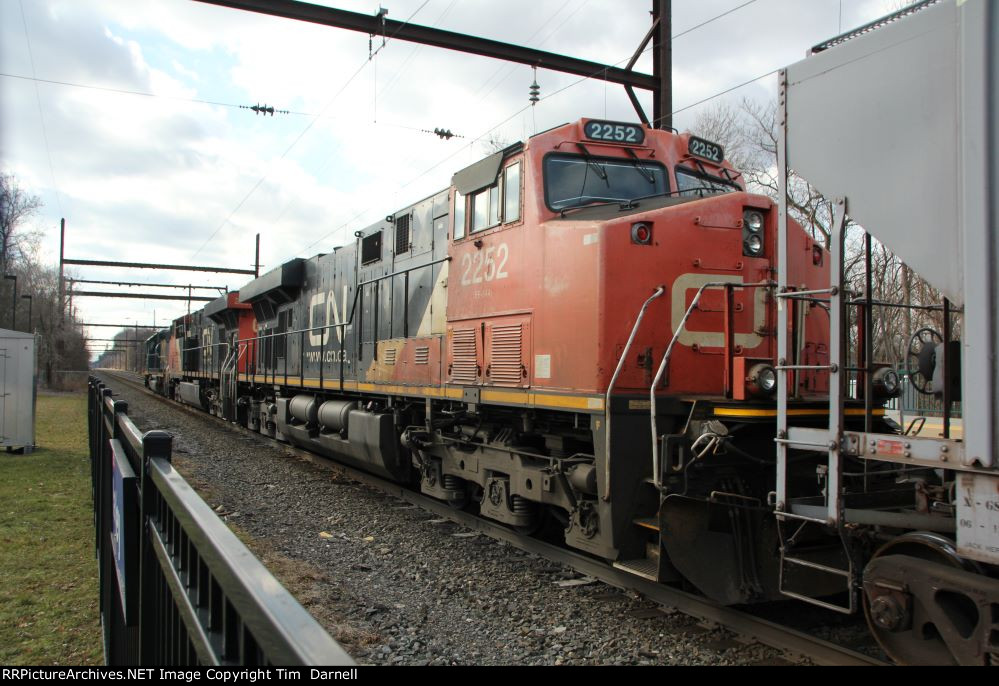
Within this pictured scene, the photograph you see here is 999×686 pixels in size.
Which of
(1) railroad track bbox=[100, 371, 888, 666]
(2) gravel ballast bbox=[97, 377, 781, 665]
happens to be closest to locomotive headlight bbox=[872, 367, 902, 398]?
(1) railroad track bbox=[100, 371, 888, 666]

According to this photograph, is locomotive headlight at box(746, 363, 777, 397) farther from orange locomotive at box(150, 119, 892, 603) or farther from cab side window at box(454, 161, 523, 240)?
cab side window at box(454, 161, 523, 240)

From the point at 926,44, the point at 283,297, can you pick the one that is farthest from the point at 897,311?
the point at 283,297

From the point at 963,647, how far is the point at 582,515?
8.95 feet

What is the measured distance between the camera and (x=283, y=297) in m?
15.3

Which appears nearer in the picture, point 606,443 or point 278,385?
point 606,443

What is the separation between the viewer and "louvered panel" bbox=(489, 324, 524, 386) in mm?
6242

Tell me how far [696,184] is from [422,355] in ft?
11.7

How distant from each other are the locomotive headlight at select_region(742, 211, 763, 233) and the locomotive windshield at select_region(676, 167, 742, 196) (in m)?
0.84

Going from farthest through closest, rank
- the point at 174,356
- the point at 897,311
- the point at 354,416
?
1. the point at 174,356
2. the point at 354,416
3. the point at 897,311

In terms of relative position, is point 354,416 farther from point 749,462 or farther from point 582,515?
point 749,462

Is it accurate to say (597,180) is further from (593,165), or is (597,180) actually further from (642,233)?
(642,233)

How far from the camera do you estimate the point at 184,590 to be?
204cm

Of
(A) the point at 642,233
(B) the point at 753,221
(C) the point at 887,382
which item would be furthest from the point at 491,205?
(C) the point at 887,382

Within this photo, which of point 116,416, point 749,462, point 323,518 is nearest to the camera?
point 116,416
